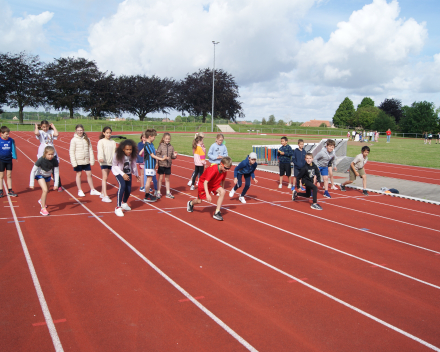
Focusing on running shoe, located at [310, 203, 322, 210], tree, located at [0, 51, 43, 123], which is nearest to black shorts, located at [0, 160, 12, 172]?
running shoe, located at [310, 203, 322, 210]

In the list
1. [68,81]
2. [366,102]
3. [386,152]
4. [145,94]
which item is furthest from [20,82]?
[366,102]

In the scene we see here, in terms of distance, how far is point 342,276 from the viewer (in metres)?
5.34

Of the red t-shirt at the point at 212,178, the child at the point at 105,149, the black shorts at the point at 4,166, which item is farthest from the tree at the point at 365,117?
the black shorts at the point at 4,166

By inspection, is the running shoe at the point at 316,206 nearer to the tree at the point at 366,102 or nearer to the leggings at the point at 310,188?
the leggings at the point at 310,188

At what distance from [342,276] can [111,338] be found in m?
3.44

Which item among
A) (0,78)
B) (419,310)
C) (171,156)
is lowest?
(419,310)

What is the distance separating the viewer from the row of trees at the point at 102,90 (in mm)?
61156

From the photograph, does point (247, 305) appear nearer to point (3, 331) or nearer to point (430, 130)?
point (3, 331)

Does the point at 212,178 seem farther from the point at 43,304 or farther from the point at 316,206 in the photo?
the point at 43,304

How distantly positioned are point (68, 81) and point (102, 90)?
6.56m

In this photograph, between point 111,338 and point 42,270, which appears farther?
point 42,270

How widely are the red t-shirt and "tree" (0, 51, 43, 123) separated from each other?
207 feet

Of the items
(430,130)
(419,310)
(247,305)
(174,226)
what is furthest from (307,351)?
(430,130)

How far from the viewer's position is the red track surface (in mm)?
3771
